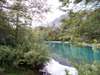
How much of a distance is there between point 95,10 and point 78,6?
0.41 feet

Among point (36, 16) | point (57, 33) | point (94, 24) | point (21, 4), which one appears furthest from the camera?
point (36, 16)

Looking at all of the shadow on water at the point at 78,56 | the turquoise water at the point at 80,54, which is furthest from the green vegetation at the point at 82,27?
the turquoise water at the point at 80,54

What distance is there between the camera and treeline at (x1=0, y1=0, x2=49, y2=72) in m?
6.36

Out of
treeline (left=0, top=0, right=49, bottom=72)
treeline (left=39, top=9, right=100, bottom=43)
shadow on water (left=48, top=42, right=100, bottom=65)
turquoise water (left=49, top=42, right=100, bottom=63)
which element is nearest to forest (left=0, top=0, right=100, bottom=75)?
treeline (left=0, top=0, right=49, bottom=72)

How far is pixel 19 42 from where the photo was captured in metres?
7.99

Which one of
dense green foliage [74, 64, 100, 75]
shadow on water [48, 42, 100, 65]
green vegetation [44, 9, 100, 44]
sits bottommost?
shadow on water [48, 42, 100, 65]

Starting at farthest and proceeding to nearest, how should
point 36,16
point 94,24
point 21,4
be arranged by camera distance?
point 36,16 < point 21,4 < point 94,24

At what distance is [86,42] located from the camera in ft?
5.45

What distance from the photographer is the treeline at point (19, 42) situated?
20.9 feet

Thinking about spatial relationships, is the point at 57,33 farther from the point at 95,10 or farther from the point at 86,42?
the point at 95,10

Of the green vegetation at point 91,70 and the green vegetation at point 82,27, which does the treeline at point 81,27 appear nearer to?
the green vegetation at point 82,27

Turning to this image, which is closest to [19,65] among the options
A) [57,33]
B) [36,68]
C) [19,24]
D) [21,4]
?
[36,68]

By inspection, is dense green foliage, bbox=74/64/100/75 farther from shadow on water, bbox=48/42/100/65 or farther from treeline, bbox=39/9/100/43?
shadow on water, bbox=48/42/100/65

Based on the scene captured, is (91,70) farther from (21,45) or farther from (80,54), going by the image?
(80,54)
